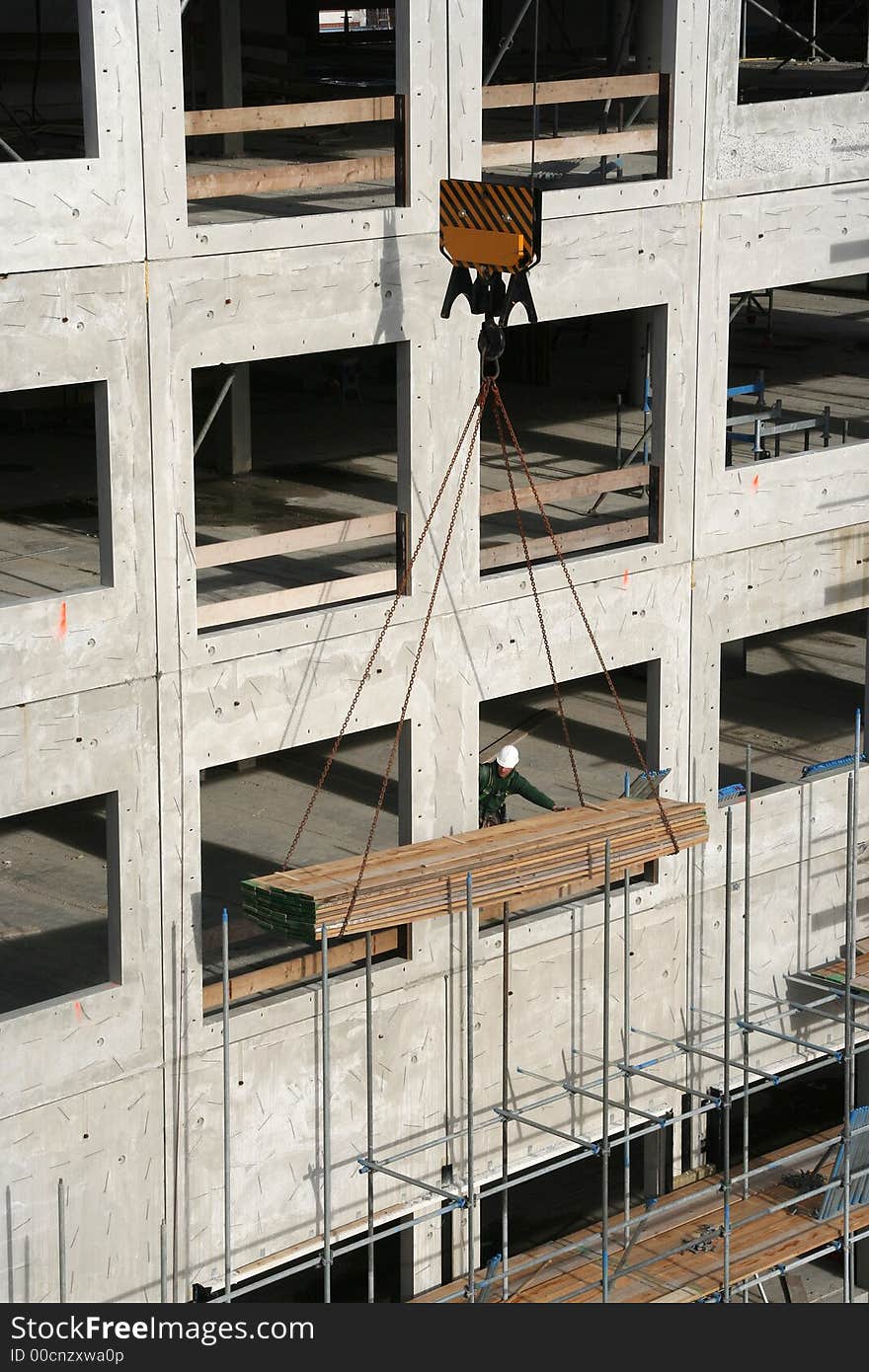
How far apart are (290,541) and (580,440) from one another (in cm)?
1067

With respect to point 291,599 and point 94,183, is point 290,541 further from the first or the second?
point 94,183

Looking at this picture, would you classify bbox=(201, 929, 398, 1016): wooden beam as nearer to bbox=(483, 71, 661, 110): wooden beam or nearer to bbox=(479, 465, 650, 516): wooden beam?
bbox=(479, 465, 650, 516): wooden beam

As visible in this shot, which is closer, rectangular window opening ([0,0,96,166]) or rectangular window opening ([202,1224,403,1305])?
rectangular window opening ([202,1224,403,1305])

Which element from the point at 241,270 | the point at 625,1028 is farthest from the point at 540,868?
the point at 241,270

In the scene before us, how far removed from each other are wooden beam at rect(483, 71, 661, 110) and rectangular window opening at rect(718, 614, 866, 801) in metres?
7.86

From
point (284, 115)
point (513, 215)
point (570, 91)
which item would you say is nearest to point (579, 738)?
point (570, 91)

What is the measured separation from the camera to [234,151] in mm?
24906

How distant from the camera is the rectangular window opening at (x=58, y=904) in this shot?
20.6 m

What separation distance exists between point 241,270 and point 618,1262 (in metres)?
10.3

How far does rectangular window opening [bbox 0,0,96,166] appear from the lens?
27.5 metres

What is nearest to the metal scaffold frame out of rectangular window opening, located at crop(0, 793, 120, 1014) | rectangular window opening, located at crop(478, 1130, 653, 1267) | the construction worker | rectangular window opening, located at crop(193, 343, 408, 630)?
the construction worker

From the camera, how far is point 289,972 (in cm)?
1981

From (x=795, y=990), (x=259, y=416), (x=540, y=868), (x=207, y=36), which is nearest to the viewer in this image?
(x=540, y=868)

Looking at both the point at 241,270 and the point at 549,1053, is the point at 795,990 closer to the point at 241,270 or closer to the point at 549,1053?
the point at 549,1053
